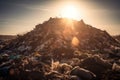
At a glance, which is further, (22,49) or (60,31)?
(60,31)

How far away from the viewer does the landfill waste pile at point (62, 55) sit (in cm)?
2129

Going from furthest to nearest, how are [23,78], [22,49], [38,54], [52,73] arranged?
[22,49] < [38,54] < [52,73] < [23,78]

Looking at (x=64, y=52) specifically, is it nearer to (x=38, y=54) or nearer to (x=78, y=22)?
(x=38, y=54)

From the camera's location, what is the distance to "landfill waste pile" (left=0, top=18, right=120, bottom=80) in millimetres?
21294

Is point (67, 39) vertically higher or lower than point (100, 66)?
higher

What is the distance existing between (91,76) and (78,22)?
85.1 ft

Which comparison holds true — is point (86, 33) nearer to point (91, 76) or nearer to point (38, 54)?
point (38, 54)

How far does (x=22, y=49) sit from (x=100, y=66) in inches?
669

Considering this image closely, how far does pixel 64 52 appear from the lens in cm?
3156

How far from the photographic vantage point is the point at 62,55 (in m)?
30.6

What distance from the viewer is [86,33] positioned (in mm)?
42031

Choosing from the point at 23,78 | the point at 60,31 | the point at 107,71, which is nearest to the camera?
the point at 23,78

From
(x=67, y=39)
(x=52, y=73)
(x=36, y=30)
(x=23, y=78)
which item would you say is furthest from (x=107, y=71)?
(x=36, y=30)

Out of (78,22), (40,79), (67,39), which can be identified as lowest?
(40,79)
